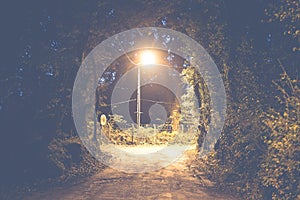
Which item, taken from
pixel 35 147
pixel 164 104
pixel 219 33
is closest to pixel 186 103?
pixel 164 104

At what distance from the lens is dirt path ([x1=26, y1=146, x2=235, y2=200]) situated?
6.60 m

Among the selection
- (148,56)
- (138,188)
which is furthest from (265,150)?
(148,56)

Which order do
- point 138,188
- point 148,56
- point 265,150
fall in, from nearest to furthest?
point 265,150
point 138,188
point 148,56

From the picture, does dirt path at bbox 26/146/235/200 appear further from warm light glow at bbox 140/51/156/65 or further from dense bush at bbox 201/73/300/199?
warm light glow at bbox 140/51/156/65

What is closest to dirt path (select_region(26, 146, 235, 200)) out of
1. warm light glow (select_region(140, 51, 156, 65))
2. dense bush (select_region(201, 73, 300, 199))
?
dense bush (select_region(201, 73, 300, 199))

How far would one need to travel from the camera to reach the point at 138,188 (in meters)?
7.43

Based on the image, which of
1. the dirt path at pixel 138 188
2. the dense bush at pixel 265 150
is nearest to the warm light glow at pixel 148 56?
the dirt path at pixel 138 188

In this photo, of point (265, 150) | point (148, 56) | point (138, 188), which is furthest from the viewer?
point (148, 56)

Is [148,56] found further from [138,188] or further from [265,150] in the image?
[265,150]

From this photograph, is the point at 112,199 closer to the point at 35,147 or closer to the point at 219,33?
the point at 35,147

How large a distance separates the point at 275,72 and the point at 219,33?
10.1 feet

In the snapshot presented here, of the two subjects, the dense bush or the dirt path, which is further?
the dirt path

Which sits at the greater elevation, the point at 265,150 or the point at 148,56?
the point at 148,56

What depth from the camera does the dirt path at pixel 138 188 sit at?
6602 mm
